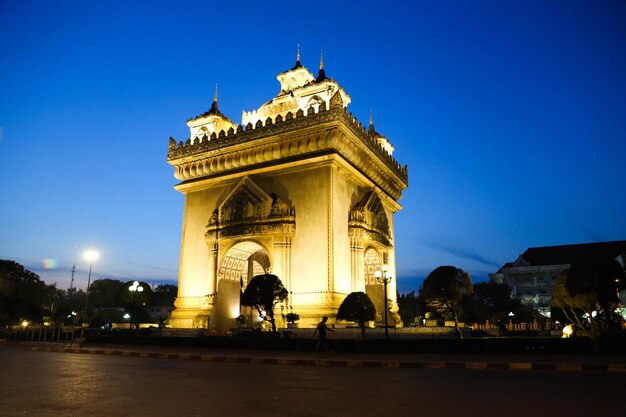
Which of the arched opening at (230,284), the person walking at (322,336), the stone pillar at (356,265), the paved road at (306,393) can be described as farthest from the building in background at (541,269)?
the paved road at (306,393)

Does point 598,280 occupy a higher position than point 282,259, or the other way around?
point 282,259

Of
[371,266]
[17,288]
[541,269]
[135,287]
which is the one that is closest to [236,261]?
[135,287]

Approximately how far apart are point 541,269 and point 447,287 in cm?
5529

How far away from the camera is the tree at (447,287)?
1833cm

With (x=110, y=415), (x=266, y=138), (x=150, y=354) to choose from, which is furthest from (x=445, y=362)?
(x=266, y=138)

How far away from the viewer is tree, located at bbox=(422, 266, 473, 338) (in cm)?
1833

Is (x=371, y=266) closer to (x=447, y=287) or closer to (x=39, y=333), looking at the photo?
(x=447, y=287)

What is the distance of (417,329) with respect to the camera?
18766 millimetres

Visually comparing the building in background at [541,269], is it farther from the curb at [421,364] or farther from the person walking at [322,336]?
the curb at [421,364]

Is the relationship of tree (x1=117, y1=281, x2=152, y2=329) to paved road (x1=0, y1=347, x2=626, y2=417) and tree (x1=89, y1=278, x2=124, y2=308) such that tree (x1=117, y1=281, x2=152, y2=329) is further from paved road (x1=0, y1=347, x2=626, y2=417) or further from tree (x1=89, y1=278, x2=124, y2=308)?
tree (x1=89, y1=278, x2=124, y2=308)

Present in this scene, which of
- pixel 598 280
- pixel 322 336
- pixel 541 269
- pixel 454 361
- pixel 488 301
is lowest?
pixel 454 361

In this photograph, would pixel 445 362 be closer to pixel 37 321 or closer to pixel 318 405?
pixel 318 405

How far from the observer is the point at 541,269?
66.7 m

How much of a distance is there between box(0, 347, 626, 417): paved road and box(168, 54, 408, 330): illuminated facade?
1089 centimetres
